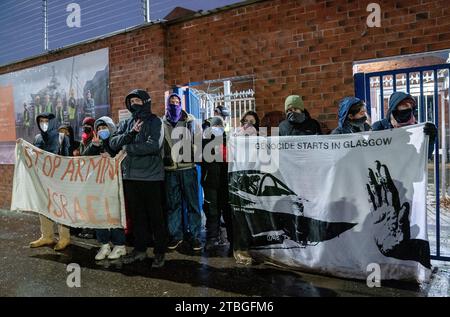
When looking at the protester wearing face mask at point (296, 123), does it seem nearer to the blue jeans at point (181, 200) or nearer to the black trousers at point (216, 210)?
the black trousers at point (216, 210)

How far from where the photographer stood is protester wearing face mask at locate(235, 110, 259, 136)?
15.6 ft

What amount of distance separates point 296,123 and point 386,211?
56.4 inches

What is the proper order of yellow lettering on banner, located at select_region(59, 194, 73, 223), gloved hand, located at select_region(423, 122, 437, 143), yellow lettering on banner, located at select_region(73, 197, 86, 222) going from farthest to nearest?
yellow lettering on banner, located at select_region(59, 194, 73, 223) → yellow lettering on banner, located at select_region(73, 197, 86, 222) → gloved hand, located at select_region(423, 122, 437, 143)

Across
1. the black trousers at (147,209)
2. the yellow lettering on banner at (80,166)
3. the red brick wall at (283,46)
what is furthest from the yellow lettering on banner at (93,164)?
the red brick wall at (283,46)

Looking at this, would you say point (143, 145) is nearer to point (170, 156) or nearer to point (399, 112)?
point (170, 156)

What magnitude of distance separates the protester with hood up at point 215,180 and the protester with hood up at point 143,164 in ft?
2.45

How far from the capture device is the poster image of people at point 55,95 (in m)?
7.62

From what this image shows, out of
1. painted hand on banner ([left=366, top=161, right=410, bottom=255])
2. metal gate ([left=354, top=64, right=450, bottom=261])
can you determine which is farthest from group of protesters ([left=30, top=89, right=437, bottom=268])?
painted hand on banner ([left=366, top=161, right=410, bottom=255])

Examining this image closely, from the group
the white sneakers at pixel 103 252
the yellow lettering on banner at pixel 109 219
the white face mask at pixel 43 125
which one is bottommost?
the white sneakers at pixel 103 252

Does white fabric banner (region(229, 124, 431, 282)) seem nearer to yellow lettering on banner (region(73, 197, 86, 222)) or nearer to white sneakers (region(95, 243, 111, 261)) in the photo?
white sneakers (region(95, 243, 111, 261))

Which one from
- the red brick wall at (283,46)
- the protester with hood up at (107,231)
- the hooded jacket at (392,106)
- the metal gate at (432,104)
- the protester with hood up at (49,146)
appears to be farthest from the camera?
the protester with hood up at (49,146)

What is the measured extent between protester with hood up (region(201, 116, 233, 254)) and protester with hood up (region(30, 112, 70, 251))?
2169 millimetres

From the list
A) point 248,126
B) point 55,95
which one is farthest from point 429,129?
point 55,95

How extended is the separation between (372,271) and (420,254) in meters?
0.48
